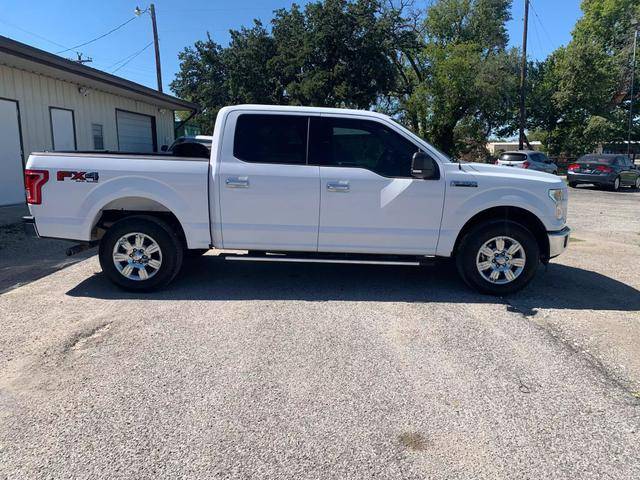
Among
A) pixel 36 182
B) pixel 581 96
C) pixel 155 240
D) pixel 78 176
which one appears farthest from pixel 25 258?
pixel 581 96

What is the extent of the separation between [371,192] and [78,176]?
125 inches

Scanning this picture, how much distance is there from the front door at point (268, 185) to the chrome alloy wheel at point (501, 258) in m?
1.91

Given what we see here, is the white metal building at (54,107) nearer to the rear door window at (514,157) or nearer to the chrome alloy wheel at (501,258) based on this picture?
the chrome alloy wheel at (501,258)

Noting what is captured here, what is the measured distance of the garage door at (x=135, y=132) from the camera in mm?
17611

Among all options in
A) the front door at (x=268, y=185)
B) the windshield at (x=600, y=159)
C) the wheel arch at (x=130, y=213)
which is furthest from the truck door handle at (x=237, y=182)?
the windshield at (x=600, y=159)

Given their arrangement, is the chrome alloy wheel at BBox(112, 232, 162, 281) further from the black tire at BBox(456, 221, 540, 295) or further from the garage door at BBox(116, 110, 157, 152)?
the garage door at BBox(116, 110, 157, 152)

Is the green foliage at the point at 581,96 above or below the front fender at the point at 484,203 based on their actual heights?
above

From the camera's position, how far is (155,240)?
5.38m

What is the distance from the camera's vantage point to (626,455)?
8.86 ft

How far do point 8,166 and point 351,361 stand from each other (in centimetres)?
1137

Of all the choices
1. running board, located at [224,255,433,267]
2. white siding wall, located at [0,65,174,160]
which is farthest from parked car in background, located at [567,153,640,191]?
white siding wall, located at [0,65,174,160]

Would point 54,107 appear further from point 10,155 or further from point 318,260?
point 318,260

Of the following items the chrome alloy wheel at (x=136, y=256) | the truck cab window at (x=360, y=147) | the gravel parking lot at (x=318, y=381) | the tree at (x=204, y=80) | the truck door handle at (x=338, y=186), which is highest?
the tree at (x=204, y=80)

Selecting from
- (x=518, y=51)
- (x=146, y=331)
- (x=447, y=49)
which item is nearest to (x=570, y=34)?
(x=518, y=51)
